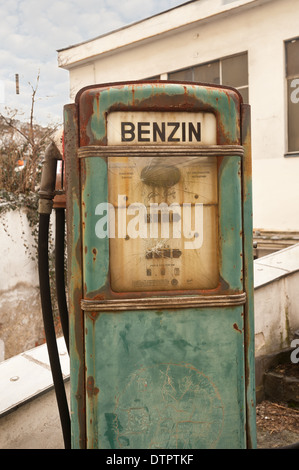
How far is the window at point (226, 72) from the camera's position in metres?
7.17

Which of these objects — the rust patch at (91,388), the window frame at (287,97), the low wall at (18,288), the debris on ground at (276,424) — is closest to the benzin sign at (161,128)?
Answer: the rust patch at (91,388)

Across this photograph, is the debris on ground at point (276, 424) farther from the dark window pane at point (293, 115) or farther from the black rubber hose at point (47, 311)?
the dark window pane at point (293, 115)

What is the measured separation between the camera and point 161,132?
156 cm

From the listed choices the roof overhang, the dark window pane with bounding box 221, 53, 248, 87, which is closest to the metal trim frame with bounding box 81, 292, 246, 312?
the dark window pane with bounding box 221, 53, 248, 87

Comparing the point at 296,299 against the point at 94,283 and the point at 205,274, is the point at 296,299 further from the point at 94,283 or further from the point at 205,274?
the point at 94,283

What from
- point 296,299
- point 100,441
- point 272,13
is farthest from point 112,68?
point 100,441

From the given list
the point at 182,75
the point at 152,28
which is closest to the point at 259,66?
the point at 182,75

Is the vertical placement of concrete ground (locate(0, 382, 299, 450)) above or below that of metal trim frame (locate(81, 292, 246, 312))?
below

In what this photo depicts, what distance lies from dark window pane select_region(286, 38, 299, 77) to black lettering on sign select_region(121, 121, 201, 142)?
5684mm

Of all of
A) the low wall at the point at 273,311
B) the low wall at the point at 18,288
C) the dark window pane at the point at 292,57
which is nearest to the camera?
the low wall at the point at 273,311

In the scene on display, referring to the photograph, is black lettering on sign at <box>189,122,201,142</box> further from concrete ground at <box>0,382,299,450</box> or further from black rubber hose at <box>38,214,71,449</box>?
concrete ground at <box>0,382,299,450</box>

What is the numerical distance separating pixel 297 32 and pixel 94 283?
243 inches

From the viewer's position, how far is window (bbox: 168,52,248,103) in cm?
717

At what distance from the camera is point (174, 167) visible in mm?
1560
